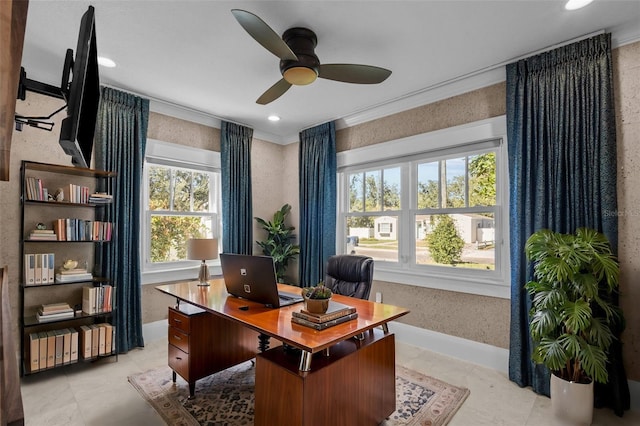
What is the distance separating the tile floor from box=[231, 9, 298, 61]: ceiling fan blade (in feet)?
8.20

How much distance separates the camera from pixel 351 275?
8.96ft

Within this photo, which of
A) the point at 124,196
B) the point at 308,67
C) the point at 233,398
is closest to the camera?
the point at 308,67

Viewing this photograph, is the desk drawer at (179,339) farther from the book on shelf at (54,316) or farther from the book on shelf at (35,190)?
the book on shelf at (35,190)

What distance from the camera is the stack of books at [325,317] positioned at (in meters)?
1.74

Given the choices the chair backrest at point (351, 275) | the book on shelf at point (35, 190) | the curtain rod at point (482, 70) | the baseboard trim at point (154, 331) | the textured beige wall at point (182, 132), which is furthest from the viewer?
the textured beige wall at point (182, 132)

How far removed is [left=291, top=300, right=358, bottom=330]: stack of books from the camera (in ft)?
5.71

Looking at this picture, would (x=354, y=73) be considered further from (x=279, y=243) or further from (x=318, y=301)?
(x=279, y=243)

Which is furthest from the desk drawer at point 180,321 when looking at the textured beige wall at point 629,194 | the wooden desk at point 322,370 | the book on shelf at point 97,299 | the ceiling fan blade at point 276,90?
the textured beige wall at point 629,194

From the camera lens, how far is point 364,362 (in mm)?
1875

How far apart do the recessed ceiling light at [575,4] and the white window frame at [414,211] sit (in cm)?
97

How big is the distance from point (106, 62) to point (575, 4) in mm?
3558

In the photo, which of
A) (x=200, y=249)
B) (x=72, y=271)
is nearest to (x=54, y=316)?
(x=72, y=271)

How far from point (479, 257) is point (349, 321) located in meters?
1.97

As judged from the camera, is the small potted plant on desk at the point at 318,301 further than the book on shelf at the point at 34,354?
No
